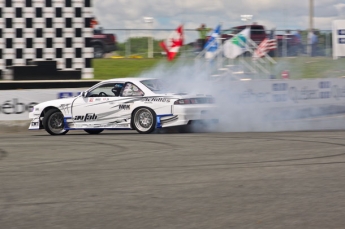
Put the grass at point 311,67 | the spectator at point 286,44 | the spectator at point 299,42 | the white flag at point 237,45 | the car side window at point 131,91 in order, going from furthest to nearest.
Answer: the spectator at point 299,42 < the spectator at point 286,44 < the grass at point 311,67 < the white flag at point 237,45 < the car side window at point 131,91

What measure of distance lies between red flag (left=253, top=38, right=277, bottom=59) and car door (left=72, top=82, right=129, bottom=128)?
8.55m

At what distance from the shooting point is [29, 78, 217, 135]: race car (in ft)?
41.8

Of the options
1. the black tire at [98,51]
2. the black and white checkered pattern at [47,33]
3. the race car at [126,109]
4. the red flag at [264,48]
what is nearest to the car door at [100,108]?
the race car at [126,109]

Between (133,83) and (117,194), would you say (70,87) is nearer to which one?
(133,83)

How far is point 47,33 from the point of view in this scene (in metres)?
21.0

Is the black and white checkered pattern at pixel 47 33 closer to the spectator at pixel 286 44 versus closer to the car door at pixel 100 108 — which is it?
the spectator at pixel 286 44

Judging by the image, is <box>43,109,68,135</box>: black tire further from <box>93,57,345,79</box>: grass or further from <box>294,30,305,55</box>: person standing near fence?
<box>294,30,305,55</box>: person standing near fence

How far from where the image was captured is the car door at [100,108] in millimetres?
13234

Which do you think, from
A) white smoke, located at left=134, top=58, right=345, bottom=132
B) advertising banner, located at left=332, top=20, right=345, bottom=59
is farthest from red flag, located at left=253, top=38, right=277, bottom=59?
white smoke, located at left=134, top=58, right=345, bottom=132

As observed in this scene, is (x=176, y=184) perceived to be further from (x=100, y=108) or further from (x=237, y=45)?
(x=237, y=45)

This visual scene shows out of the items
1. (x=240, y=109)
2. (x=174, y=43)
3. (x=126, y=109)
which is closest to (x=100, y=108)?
(x=126, y=109)

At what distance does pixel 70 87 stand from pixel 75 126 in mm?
3879

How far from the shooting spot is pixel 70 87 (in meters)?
17.4

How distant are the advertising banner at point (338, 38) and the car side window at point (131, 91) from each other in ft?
36.3
